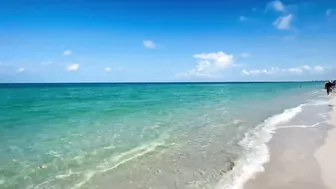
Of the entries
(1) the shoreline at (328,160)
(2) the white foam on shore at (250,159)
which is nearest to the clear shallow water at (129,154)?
(2) the white foam on shore at (250,159)

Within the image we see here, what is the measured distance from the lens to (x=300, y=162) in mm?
8570

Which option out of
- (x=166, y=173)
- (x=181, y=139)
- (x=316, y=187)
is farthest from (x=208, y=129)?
(x=316, y=187)

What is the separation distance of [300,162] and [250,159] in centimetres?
152

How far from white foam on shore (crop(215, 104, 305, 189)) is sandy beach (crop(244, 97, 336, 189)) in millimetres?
220

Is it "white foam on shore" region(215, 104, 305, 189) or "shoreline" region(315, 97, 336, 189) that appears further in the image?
"white foam on shore" region(215, 104, 305, 189)

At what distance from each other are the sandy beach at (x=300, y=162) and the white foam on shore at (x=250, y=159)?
0.22 metres

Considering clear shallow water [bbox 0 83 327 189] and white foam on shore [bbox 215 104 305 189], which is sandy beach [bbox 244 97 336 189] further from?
clear shallow water [bbox 0 83 327 189]

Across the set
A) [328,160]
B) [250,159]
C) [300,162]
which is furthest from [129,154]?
[328,160]

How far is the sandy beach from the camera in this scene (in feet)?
22.3

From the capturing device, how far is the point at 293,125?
51.3 ft

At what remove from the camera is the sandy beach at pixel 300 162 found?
680cm

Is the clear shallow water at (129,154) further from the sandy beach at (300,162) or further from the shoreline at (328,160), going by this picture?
the shoreline at (328,160)

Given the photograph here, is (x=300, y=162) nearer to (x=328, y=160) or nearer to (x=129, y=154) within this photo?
(x=328, y=160)

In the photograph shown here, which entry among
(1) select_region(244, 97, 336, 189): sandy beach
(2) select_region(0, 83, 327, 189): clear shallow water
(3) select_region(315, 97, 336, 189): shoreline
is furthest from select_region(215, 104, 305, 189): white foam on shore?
(3) select_region(315, 97, 336, 189): shoreline
